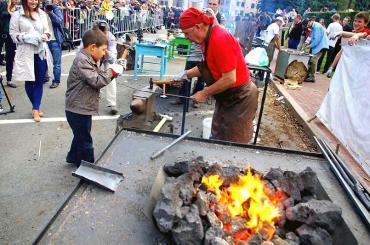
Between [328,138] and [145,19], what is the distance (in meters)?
17.5

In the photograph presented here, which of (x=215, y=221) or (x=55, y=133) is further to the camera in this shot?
(x=55, y=133)

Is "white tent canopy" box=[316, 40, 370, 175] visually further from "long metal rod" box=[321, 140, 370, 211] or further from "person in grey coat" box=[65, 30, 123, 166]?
"person in grey coat" box=[65, 30, 123, 166]

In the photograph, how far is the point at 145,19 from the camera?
20578 mm

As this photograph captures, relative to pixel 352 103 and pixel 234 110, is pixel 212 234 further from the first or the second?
pixel 352 103

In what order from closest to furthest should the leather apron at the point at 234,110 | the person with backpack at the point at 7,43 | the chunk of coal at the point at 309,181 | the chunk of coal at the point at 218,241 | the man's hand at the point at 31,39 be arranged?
the chunk of coal at the point at 218,241, the chunk of coal at the point at 309,181, the leather apron at the point at 234,110, the man's hand at the point at 31,39, the person with backpack at the point at 7,43

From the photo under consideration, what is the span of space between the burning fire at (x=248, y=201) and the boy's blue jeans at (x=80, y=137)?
191cm

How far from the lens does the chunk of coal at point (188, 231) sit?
1.61m

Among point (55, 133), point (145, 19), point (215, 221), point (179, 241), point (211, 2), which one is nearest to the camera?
point (179, 241)


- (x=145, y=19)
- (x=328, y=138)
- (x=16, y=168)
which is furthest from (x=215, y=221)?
(x=145, y=19)

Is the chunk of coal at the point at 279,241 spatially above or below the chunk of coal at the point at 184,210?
below

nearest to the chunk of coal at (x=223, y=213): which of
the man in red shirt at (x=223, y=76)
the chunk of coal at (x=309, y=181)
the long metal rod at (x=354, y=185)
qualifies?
the chunk of coal at (x=309, y=181)

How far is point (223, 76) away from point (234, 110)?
1.88ft

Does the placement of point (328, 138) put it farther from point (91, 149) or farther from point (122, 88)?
point (122, 88)

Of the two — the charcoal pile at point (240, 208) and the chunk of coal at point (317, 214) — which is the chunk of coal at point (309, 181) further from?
the chunk of coal at point (317, 214)
